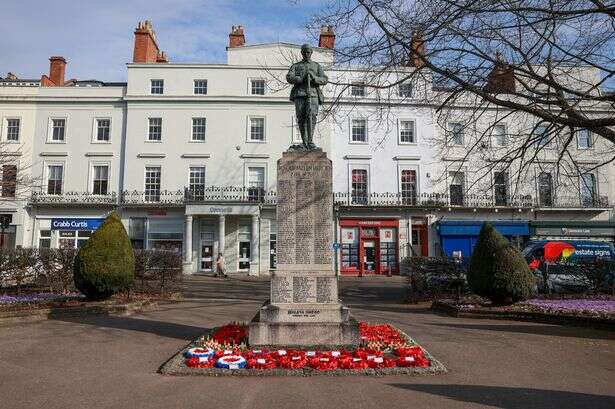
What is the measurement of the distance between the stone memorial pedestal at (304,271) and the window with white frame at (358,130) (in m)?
27.0

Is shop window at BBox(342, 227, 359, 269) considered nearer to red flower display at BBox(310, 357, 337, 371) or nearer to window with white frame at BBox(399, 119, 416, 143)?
window with white frame at BBox(399, 119, 416, 143)

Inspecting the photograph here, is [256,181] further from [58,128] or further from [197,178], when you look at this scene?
[58,128]

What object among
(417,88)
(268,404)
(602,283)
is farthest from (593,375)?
(602,283)

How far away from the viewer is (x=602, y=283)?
57.2ft

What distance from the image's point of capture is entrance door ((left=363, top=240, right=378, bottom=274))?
111 feet

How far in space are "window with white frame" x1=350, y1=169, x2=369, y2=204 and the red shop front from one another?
58.5 inches

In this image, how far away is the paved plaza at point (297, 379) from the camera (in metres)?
5.76

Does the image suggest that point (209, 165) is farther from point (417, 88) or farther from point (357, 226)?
point (417, 88)

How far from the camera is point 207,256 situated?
3331 centimetres

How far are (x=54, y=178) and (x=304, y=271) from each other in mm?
31349

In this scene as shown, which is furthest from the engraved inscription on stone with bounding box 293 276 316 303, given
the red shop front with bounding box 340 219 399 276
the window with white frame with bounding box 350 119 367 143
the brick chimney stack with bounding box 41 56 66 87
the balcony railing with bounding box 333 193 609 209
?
the brick chimney stack with bounding box 41 56 66 87

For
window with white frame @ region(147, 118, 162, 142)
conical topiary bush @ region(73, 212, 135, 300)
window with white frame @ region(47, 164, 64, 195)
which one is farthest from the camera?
window with white frame @ region(147, 118, 162, 142)

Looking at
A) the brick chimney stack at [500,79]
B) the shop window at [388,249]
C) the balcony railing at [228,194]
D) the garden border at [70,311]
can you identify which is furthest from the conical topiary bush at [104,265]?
the shop window at [388,249]

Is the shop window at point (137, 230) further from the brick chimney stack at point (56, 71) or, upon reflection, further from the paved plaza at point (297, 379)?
the paved plaza at point (297, 379)
